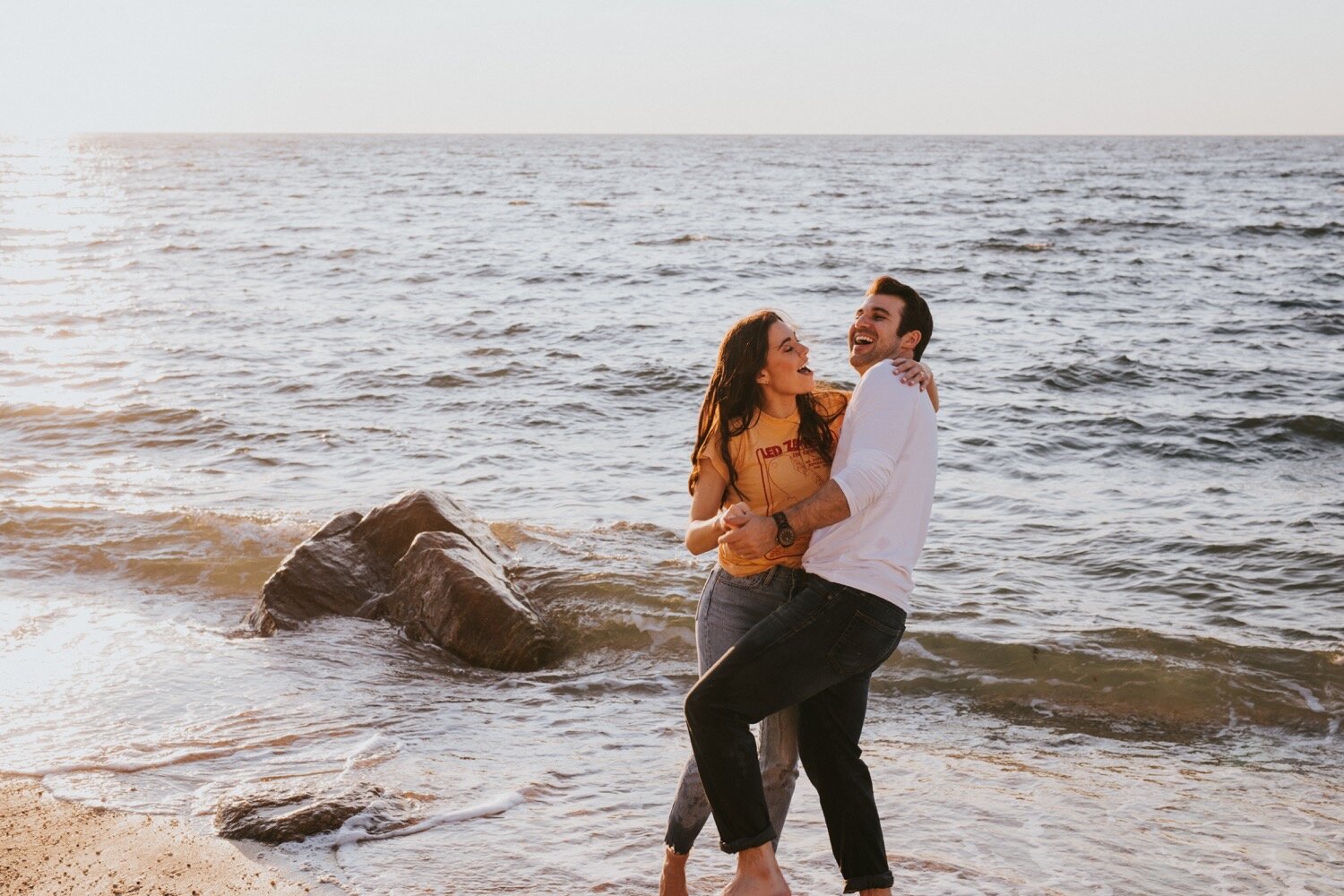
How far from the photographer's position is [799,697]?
11.6ft

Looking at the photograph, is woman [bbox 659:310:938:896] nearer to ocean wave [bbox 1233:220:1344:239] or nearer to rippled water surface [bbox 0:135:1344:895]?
rippled water surface [bbox 0:135:1344:895]

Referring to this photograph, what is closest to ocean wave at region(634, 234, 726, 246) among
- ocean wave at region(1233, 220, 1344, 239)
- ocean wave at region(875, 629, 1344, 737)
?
ocean wave at region(1233, 220, 1344, 239)

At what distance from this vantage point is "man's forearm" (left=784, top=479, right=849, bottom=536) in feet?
11.4

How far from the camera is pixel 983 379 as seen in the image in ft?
55.2

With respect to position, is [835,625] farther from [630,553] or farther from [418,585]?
[630,553]

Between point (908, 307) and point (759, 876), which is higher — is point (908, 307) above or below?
above

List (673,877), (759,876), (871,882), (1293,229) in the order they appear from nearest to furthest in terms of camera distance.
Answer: (759,876)
(871,882)
(673,877)
(1293,229)

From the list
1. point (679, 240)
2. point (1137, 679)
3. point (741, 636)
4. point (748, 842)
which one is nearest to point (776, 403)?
point (741, 636)

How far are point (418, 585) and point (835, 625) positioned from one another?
481 cm

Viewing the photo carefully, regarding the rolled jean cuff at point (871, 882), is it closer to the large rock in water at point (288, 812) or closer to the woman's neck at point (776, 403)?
the woman's neck at point (776, 403)

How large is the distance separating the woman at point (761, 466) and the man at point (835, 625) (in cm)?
16

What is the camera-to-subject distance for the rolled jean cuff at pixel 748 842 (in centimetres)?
358

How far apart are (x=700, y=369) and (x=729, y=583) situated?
1362 cm

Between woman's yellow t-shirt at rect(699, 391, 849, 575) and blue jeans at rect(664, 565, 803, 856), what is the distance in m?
0.05
